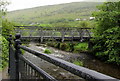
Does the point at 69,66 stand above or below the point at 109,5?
below

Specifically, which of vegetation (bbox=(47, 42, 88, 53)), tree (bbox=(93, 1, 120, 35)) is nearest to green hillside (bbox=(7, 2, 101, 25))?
vegetation (bbox=(47, 42, 88, 53))

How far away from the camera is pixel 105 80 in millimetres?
668

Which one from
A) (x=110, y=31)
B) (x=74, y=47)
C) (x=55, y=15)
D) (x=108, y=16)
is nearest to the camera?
(x=110, y=31)

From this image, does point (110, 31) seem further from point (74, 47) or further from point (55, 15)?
point (55, 15)

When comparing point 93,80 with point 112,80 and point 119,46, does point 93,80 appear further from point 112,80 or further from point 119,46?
point 119,46

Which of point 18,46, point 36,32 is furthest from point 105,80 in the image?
point 36,32

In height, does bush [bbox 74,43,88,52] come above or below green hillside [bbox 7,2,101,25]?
below

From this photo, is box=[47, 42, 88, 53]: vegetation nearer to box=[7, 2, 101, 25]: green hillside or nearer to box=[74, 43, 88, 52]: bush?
box=[74, 43, 88, 52]: bush

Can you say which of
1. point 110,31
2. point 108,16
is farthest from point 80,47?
point 110,31

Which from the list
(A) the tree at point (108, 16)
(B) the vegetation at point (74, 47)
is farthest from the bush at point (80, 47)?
(A) the tree at point (108, 16)

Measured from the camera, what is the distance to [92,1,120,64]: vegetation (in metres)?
12.5

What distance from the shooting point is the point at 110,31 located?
12469 millimetres

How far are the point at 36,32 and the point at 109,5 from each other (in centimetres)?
832

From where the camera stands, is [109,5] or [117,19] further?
[109,5]
